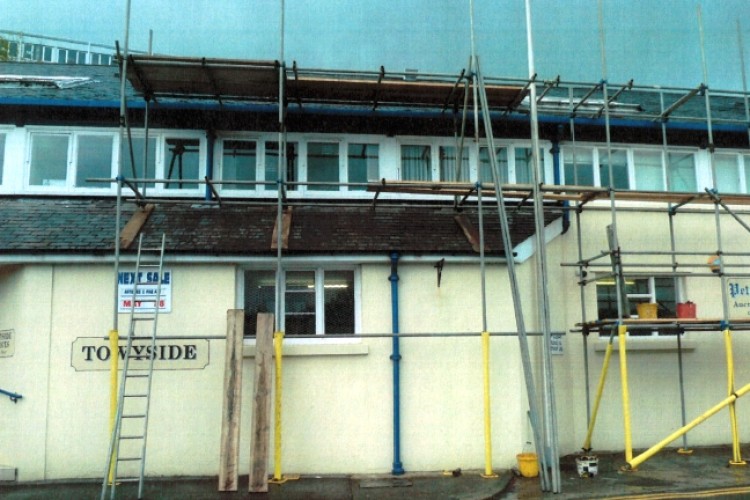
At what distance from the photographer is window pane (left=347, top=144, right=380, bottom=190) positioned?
1210cm

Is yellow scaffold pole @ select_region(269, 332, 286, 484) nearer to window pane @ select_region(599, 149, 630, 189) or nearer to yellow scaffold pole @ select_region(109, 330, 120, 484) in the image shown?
yellow scaffold pole @ select_region(109, 330, 120, 484)

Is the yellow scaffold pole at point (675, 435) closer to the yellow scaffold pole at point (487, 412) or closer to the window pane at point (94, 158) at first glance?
the yellow scaffold pole at point (487, 412)

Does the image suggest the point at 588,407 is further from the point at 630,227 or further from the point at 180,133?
the point at 180,133

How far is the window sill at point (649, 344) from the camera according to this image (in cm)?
1132

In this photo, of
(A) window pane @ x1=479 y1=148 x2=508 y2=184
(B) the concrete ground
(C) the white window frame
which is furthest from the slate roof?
(B) the concrete ground

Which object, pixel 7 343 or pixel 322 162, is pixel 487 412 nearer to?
pixel 322 162

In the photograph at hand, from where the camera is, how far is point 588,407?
35.9 feet

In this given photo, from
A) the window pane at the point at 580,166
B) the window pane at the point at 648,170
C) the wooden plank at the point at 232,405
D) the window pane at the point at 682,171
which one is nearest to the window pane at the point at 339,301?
the wooden plank at the point at 232,405

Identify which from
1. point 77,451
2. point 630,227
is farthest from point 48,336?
point 630,227

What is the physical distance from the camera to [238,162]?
39.1 ft

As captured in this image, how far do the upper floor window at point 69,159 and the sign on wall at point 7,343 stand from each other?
9.15 feet

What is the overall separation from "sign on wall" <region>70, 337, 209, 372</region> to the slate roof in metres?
1.34

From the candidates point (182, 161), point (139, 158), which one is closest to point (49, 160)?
point (139, 158)

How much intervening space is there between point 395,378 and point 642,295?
16.4 feet
